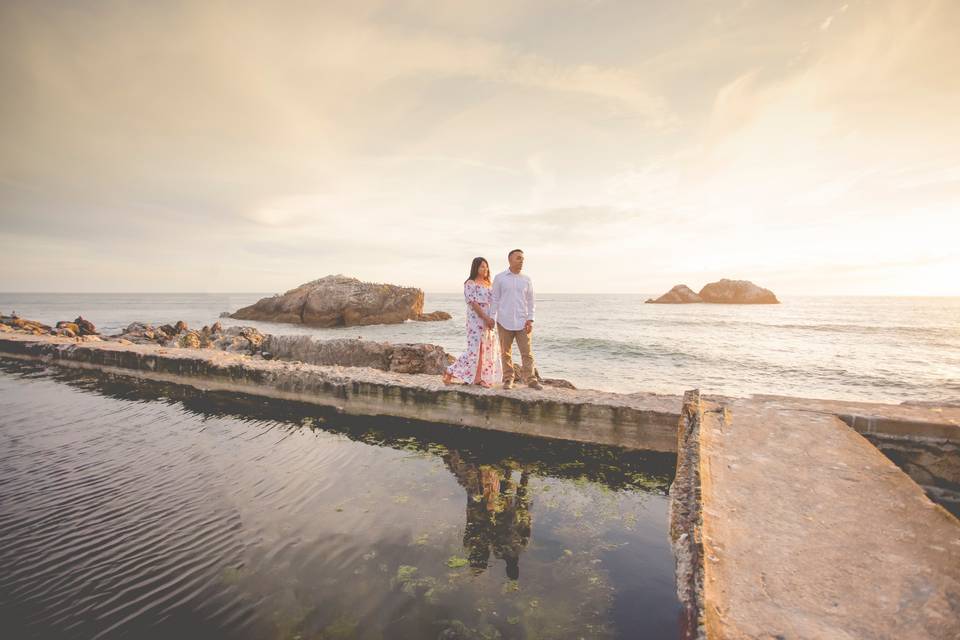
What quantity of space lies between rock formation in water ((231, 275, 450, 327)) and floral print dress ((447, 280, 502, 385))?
97.9 feet

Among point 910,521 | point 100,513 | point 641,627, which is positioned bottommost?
point 641,627

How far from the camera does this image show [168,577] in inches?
112

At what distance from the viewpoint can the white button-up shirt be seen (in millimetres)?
6203

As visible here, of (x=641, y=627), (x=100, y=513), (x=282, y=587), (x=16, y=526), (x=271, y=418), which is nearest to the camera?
(x=641, y=627)

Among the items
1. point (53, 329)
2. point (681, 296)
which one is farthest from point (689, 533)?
point (681, 296)

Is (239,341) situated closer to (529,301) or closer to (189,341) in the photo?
(189,341)

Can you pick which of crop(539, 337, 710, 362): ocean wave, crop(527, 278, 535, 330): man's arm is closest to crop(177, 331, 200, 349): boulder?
crop(527, 278, 535, 330): man's arm

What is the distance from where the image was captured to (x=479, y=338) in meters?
6.40

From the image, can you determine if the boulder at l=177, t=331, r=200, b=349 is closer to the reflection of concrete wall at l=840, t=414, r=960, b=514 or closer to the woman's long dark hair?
the woman's long dark hair

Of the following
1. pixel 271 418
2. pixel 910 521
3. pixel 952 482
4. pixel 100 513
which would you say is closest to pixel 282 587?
pixel 100 513

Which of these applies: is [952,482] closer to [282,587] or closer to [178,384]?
[282,587]

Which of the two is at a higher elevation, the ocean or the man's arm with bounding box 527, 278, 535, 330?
the man's arm with bounding box 527, 278, 535, 330

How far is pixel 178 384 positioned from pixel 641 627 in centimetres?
1006

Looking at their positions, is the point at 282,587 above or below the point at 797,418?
below
